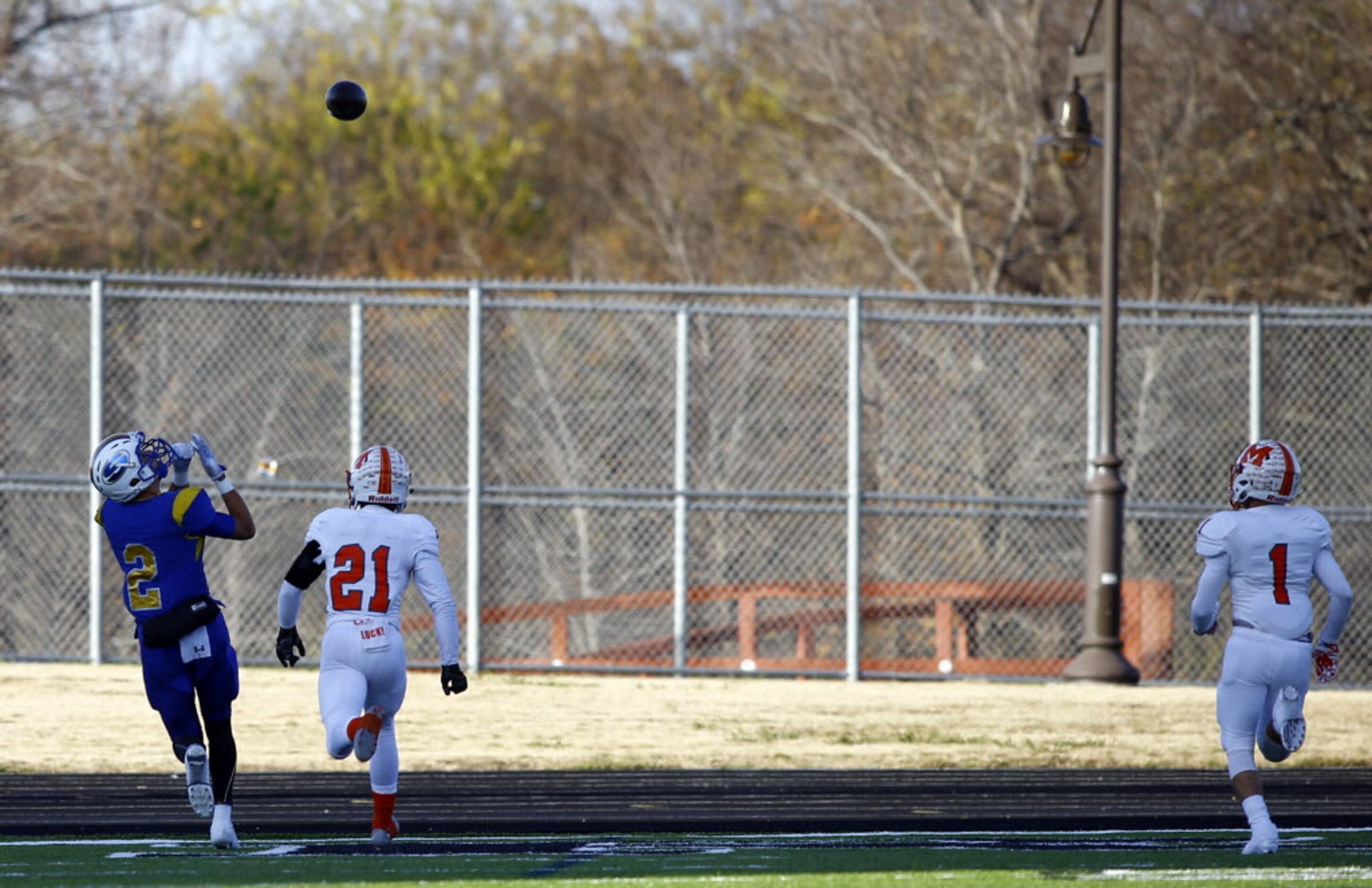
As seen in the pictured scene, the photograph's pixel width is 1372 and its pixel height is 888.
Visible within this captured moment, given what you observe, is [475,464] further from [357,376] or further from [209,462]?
[209,462]

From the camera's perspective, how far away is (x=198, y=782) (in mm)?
8703

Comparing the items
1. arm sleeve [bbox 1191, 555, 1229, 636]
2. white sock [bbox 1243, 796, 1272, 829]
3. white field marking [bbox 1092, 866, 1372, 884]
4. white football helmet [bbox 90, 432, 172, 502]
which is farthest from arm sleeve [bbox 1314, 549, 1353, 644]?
white football helmet [bbox 90, 432, 172, 502]

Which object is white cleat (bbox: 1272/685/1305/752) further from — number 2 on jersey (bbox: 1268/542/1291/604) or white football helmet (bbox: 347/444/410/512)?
white football helmet (bbox: 347/444/410/512)

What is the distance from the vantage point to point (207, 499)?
916 cm

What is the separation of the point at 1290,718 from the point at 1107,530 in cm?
673

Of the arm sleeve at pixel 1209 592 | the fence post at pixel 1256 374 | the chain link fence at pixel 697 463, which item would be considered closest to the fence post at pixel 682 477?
the chain link fence at pixel 697 463

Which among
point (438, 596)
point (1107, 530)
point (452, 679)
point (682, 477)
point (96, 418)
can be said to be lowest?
point (452, 679)

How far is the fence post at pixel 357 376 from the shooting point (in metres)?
15.6

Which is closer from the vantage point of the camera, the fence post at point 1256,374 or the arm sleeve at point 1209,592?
the arm sleeve at point 1209,592

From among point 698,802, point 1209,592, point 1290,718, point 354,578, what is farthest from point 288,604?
point 1290,718

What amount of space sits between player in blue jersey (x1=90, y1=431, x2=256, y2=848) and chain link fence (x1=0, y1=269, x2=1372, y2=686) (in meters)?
6.75

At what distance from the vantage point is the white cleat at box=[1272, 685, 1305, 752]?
8805mm

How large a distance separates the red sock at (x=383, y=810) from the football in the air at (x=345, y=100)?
5.39m

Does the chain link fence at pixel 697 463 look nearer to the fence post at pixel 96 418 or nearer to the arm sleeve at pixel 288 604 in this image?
the fence post at pixel 96 418
